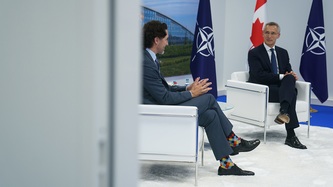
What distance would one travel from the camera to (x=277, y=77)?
6.11m

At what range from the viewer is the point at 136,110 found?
3.28ft

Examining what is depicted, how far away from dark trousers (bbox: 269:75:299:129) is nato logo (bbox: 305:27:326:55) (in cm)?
293

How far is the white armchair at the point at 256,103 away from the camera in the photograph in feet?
19.0

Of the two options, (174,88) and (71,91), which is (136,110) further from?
(174,88)

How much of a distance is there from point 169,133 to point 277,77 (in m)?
2.40

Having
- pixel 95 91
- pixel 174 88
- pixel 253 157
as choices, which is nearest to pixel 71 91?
pixel 95 91

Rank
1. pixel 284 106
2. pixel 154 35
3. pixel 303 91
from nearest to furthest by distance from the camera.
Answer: pixel 154 35
pixel 284 106
pixel 303 91

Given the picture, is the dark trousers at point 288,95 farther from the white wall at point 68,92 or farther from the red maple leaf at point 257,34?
the white wall at point 68,92

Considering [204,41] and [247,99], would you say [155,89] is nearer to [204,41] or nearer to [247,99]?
[247,99]

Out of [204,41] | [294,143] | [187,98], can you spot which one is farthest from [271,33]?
[204,41]

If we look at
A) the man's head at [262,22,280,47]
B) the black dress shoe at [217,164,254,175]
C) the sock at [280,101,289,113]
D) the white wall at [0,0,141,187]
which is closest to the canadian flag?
the man's head at [262,22,280,47]

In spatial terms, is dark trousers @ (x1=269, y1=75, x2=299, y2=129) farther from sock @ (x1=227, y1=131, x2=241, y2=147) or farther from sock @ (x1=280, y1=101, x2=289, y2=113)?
sock @ (x1=227, y1=131, x2=241, y2=147)

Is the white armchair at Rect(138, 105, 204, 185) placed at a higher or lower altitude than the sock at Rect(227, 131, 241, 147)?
higher

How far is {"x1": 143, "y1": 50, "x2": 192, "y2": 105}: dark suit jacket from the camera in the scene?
13.7 ft
